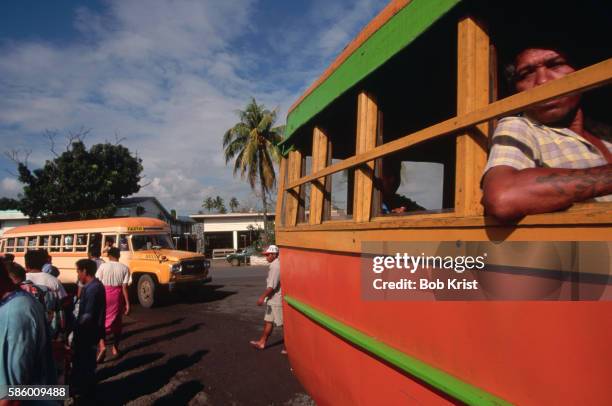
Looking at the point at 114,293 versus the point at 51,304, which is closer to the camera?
the point at 51,304

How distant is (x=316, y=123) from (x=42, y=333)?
2.30m

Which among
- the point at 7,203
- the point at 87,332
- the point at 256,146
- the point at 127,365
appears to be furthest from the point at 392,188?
the point at 7,203

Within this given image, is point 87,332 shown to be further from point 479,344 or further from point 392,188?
point 479,344

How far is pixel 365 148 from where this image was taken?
2.21 metres

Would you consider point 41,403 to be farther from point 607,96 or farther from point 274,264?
point 274,264

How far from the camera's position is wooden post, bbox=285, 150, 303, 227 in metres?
3.52

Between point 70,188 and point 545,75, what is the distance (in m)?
29.4

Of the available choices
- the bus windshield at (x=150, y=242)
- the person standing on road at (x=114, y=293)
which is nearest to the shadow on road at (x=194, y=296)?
the bus windshield at (x=150, y=242)

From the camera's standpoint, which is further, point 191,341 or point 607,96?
point 191,341

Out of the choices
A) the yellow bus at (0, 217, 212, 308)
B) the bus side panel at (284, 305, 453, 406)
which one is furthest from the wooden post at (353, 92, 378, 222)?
the yellow bus at (0, 217, 212, 308)

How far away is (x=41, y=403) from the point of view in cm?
224

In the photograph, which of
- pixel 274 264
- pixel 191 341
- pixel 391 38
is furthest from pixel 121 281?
pixel 391 38

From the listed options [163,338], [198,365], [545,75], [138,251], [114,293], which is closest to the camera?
[545,75]

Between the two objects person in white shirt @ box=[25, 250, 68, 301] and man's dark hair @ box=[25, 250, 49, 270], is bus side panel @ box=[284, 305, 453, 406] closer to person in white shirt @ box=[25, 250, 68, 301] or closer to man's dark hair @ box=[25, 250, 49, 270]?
person in white shirt @ box=[25, 250, 68, 301]
